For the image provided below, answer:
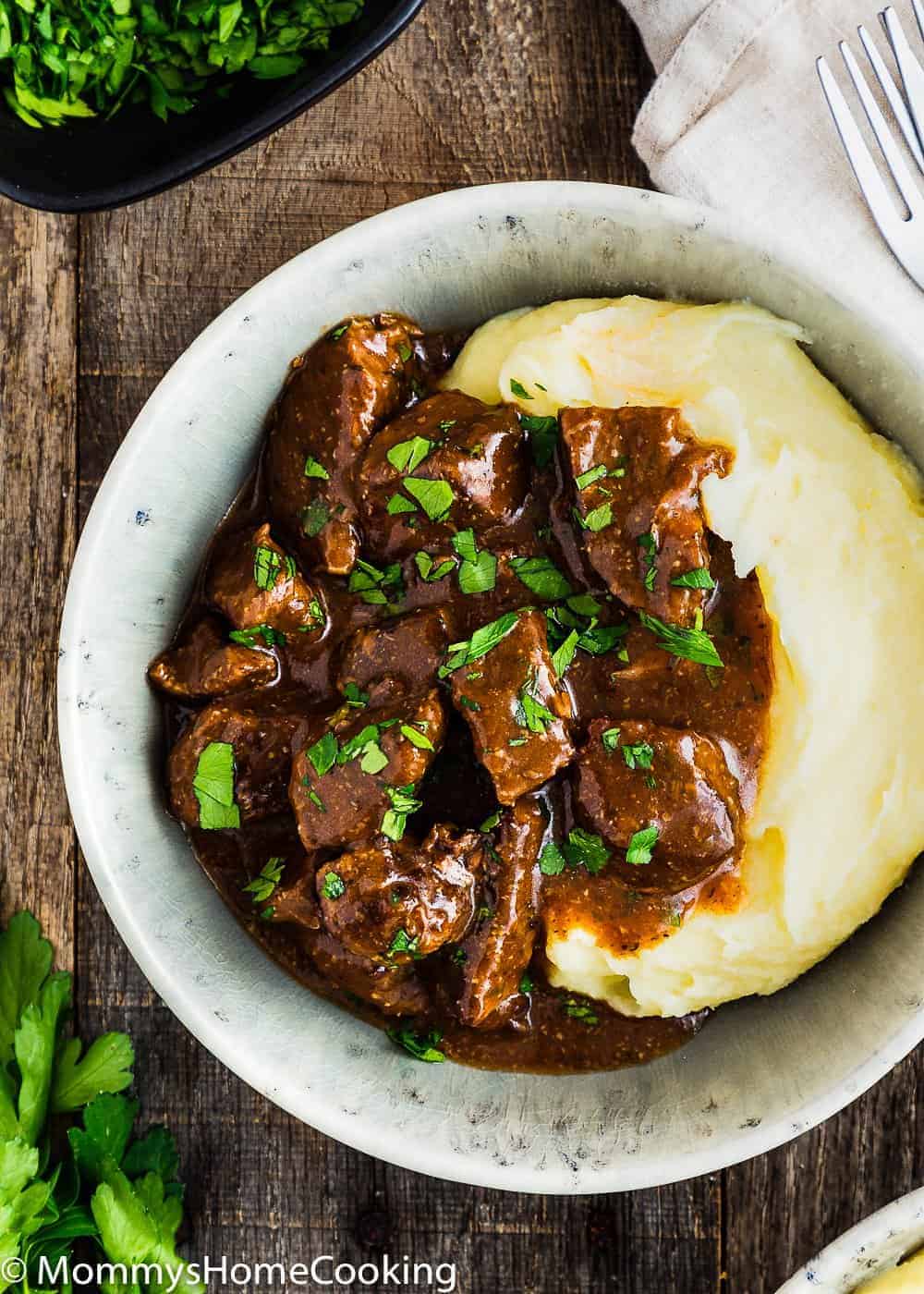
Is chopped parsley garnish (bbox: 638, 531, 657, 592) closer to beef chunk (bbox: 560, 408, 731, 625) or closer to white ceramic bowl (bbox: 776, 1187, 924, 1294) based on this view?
beef chunk (bbox: 560, 408, 731, 625)

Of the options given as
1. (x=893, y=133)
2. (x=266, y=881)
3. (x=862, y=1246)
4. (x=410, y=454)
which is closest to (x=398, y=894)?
(x=266, y=881)

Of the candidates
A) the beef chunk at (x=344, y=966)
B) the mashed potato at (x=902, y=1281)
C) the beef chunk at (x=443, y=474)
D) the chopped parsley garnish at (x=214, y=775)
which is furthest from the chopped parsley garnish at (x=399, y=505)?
the mashed potato at (x=902, y=1281)

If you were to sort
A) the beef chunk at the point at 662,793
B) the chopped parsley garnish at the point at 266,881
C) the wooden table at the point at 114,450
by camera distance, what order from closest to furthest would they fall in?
the beef chunk at the point at 662,793, the chopped parsley garnish at the point at 266,881, the wooden table at the point at 114,450

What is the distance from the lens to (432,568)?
367cm

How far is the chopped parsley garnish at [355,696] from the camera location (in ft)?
11.9

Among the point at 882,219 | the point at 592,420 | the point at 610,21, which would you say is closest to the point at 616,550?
the point at 592,420

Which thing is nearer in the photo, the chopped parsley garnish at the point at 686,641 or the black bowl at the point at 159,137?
the chopped parsley garnish at the point at 686,641

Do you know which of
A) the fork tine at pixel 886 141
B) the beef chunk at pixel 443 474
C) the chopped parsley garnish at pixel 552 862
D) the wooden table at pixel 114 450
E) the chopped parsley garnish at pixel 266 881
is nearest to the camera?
the beef chunk at pixel 443 474

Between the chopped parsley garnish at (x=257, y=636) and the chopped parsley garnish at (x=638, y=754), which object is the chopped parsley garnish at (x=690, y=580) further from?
the chopped parsley garnish at (x=257, y=636)

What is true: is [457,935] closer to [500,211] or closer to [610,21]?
[500,211]

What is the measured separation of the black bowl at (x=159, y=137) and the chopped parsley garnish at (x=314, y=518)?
1.06 meters

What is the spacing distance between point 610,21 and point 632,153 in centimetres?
46

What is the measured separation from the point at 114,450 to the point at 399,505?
137cm

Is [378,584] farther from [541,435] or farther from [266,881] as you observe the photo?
[266,881]
